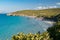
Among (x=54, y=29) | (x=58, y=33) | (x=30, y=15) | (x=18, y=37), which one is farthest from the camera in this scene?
(x=30, y=15)

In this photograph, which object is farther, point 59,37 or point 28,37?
point 59,37

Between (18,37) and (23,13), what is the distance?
16955 centimetres

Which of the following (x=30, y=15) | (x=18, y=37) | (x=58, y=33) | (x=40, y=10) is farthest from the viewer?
(x=40, y=10)

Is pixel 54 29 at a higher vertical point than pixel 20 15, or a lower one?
higher

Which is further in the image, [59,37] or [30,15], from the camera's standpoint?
[30,15]

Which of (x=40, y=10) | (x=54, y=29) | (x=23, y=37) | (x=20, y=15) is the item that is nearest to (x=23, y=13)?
(x=20, y=15)

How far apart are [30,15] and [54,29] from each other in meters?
138

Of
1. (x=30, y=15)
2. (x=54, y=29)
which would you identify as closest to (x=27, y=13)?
(x=30, y=15)

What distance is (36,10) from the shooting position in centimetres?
19312

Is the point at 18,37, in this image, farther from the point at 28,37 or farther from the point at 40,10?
the point at 40,10

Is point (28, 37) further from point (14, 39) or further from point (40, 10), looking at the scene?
point (40, 10)

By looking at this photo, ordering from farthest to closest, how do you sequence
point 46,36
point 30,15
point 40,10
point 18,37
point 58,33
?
point 40,10
point 30,15
point 58,33
point 46,36
point 18,37

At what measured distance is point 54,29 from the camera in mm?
42344

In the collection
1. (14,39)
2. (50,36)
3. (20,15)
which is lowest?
(20,15)
